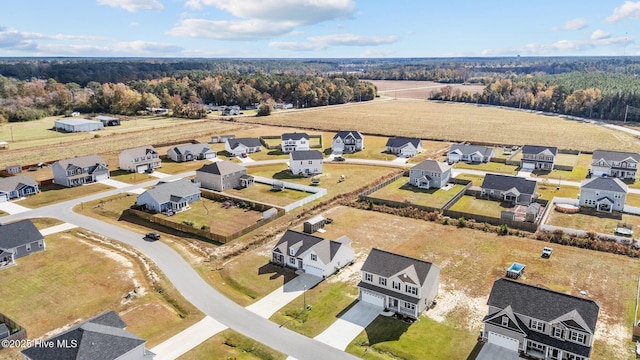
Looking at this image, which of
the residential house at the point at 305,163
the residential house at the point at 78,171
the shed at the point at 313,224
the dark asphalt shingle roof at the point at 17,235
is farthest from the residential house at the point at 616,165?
the residential house at the point at 78,171

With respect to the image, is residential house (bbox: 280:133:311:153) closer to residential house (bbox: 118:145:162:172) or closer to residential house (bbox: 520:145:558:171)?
residential house (bbox: 118:145:162:172)

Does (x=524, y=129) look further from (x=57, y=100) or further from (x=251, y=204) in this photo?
(x=57, y=100)

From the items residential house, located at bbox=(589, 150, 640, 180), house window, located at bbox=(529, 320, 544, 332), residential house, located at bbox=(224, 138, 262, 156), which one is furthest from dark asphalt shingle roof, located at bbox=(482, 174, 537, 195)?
residential house, located at bbox=(224, 138, 262, 156)

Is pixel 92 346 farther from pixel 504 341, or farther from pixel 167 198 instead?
pixel 167 198

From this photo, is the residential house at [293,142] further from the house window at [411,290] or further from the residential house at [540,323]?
the residential house at [540,323]

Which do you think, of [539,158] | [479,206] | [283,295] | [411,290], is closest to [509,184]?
[479,206]

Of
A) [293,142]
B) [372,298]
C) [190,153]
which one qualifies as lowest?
[372,298]
